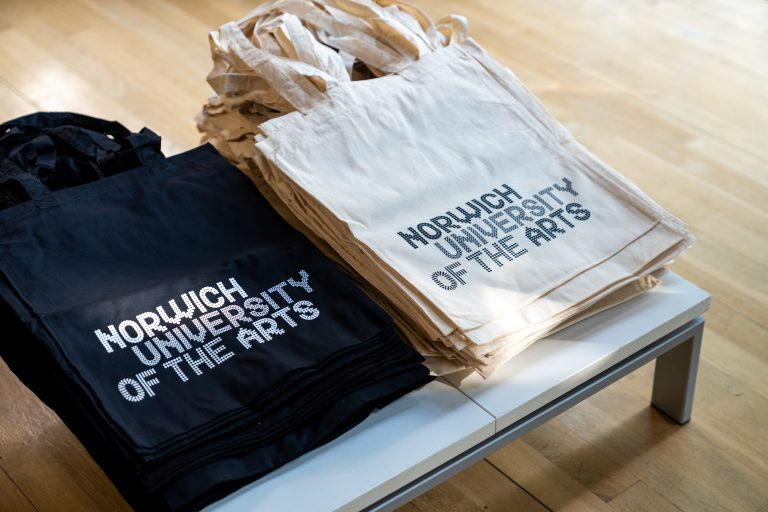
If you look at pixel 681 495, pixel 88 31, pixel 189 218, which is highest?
pixel 189 218

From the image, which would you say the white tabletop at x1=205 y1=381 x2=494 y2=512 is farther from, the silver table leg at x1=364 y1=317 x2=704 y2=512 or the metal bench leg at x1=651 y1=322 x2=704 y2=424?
the metal bench leg at x1=651 y1=322 x2=704 y2=424

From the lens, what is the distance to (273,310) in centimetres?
130

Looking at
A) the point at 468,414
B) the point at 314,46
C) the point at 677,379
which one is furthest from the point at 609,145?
the point at 468,414

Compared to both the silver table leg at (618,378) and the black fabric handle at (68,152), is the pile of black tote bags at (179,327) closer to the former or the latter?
the black fabric handle at (68,152)

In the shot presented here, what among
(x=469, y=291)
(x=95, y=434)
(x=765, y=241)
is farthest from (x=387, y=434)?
(x=765, y=241)

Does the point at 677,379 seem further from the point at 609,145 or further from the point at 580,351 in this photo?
the point at 609,145

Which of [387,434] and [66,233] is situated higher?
[66,233]

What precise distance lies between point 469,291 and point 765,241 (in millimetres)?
1012

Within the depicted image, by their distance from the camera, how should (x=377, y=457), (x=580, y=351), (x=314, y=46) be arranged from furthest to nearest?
(x=314, y=46) → (x=580, y=351) → (x=377, y=457)

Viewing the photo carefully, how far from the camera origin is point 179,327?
126 cm

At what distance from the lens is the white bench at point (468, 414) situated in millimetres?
1161

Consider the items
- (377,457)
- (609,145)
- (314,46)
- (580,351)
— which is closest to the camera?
(377,457)

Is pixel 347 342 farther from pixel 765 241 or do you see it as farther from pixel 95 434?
pixel 765 241

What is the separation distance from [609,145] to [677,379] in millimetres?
857
